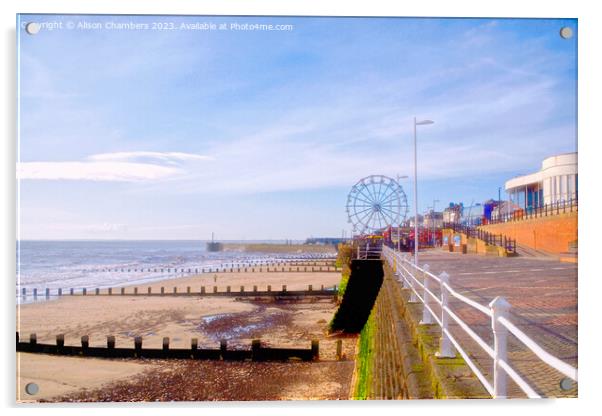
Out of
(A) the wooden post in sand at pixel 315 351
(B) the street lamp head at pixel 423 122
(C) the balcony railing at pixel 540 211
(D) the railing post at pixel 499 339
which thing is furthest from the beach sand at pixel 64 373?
(C) the balcony railing at pixel 540 211

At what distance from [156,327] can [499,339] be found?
13.5m

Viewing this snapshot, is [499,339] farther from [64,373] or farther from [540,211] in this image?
[540,211]

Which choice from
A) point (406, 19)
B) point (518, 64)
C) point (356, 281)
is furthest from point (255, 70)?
point (356, 281)

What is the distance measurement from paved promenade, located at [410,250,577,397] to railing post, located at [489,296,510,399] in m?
0.72

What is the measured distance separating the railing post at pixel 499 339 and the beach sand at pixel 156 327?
477 cm

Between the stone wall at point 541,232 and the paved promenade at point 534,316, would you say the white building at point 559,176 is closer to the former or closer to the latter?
the stone wall at point 541,232

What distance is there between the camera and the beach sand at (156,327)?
714cm

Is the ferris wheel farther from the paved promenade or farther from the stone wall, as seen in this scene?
the paved promenade

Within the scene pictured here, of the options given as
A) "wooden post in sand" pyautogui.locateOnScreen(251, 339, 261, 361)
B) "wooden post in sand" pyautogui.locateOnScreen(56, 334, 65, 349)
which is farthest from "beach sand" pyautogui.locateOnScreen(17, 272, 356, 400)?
"wooden post in sand" pyautogui.locateOnScreen(251, 339, 261, 361)

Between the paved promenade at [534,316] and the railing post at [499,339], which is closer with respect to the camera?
the railing post at [499,339]

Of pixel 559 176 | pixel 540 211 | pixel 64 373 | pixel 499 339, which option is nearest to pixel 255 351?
pixel 64 373

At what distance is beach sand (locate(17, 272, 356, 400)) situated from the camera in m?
7.14

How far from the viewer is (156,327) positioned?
49.8 feet
